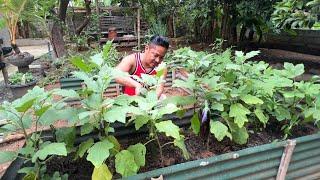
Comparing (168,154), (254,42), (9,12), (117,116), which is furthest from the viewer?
(254,42)

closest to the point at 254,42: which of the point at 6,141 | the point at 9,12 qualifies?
the point at 9,12

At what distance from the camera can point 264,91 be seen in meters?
1.93

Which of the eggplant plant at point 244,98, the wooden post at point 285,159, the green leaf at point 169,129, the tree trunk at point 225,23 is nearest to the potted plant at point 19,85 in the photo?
the eggplant plant at point 244,98

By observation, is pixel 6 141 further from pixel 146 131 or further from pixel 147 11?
pixel 147 11

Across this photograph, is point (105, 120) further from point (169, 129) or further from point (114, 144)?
point (169, 129)

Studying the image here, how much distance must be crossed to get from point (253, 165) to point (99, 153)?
861 mm

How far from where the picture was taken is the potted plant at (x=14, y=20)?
5.36 m

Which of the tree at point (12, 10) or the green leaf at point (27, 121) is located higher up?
the tree at point (12, 10)

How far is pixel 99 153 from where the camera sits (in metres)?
1.28

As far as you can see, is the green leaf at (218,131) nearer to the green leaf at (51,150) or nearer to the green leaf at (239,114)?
the green leaf at (239,114)

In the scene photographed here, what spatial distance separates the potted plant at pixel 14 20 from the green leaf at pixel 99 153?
4951mm

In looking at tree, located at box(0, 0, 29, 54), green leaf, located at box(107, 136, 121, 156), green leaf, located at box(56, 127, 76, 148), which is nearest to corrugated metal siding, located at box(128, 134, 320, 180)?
green leaf, located at box(107, 136, 121, 156)

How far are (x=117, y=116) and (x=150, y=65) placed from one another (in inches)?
56.0

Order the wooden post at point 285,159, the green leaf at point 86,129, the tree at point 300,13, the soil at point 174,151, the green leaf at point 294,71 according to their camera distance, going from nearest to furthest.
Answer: the green leaf at point 86,129 → the wooden post at point 285,159 → the soil at point 174,151 → the green leaf at point 294,71 → the tree at point 300,13
